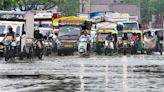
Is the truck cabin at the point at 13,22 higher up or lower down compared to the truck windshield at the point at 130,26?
higher up

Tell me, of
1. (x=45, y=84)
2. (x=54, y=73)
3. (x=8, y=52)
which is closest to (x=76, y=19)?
(x=8, y=52)

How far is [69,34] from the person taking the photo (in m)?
45.0

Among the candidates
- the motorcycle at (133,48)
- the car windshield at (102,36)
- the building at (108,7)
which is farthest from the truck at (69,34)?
the building at (108,7)

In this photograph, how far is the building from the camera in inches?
5034

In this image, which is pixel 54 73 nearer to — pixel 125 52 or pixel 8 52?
pixel 8 52

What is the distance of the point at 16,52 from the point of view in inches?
1293

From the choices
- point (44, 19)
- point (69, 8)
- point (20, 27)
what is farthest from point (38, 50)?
point (69, 8)

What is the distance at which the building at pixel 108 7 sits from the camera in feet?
420

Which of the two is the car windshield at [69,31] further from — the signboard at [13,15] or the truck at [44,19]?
the truck at [44,19]

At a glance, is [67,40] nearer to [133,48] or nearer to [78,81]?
[133,48]

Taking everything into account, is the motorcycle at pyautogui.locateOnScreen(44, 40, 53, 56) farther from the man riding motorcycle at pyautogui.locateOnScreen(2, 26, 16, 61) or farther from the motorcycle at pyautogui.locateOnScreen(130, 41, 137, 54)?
the man riding motorcycle at pyautogui.locateOnScreen(2, 26, 16, 61)

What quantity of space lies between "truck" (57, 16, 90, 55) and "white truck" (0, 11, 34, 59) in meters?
4.40

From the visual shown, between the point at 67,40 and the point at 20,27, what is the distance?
20.5ft

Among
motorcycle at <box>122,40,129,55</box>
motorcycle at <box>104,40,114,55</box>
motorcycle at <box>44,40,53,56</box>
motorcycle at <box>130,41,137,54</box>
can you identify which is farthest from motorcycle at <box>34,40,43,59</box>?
motorcycle at <box>130,41,137,54</box>
